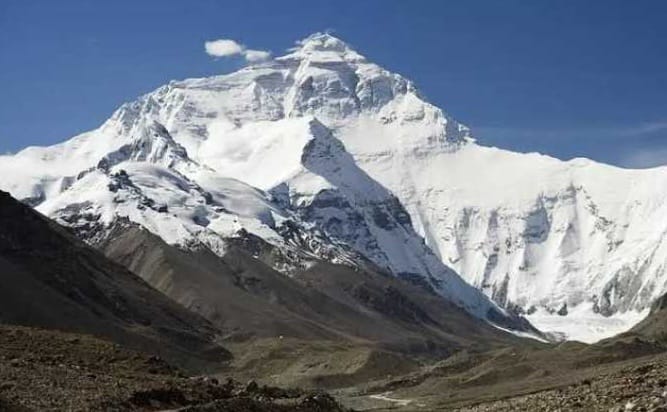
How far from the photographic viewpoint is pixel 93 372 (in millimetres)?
69438

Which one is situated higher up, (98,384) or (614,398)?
(614,398)

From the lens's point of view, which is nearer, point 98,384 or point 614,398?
point 614,398

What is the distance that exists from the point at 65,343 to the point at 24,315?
11410 centimetres

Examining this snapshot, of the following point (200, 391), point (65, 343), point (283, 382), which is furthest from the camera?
point (283, 382)

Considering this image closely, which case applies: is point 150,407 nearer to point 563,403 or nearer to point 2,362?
point 2,362

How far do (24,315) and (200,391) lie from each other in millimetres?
126531

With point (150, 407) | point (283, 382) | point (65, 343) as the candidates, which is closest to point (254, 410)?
point (150, 407)

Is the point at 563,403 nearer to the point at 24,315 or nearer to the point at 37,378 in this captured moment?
the point at 37,378

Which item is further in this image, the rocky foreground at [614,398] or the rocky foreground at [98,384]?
the rocky foreground at [98,384]

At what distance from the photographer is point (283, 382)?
195 metres

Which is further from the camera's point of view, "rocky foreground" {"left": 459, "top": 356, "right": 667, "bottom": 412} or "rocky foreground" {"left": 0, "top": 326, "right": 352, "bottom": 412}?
"rocky foreground" {"left": 0, "top": 326, "right": 352, "bottom": 412}

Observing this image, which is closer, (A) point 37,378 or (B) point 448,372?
(A) point 37,378

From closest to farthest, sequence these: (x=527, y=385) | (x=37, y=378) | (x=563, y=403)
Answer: (x=563, y=403) → (x=37, y=378) → (x=527, y=385)

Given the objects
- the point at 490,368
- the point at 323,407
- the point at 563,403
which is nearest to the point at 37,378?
the point at 323,407
